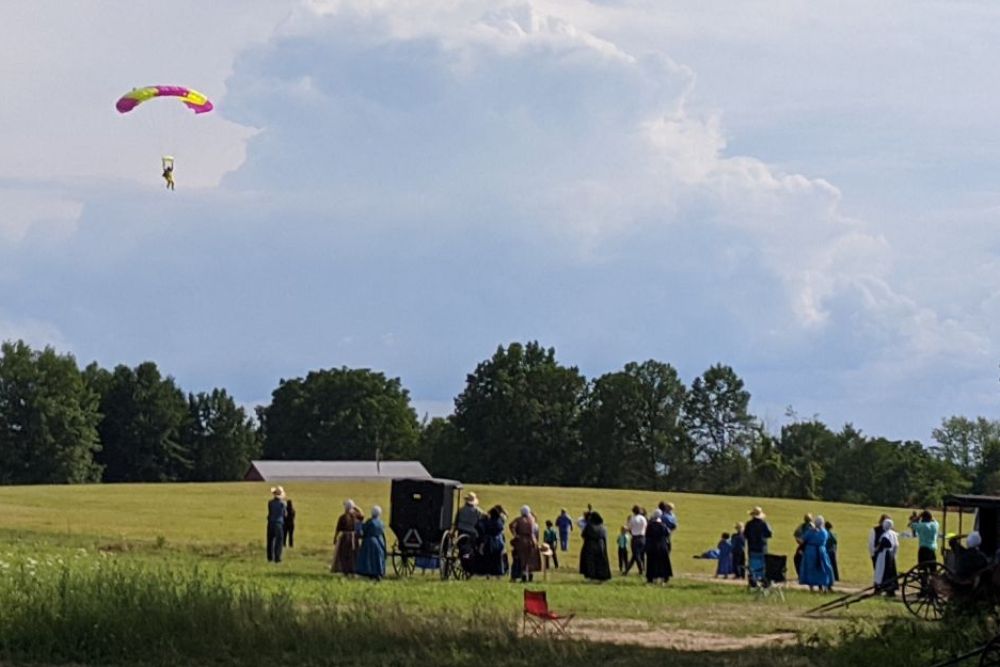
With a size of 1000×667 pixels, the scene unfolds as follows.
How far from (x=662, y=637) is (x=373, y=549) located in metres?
10.8

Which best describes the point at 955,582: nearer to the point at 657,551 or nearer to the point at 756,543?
the point at 756,543

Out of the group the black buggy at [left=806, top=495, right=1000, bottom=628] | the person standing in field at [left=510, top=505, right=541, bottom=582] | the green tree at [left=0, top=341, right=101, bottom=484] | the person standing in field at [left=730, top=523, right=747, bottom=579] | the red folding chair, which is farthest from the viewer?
the green tree at [left=0, top=341, right=101, bottom=484]

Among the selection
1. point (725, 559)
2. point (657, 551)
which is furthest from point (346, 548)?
point (725, 559)

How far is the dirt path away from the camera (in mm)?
18297

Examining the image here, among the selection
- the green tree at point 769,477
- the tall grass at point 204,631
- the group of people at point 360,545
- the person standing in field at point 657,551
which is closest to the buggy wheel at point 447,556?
the group of people at point 360,545

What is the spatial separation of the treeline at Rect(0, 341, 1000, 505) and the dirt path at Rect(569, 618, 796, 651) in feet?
299

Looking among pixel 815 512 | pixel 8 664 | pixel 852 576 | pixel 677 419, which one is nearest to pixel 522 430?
pixel 677 419

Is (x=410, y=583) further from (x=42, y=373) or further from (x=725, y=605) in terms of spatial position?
(x=42, y=373)

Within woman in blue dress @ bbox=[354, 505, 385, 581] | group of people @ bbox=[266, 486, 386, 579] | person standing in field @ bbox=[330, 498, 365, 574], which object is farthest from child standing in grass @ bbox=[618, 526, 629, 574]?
woman in blue dress @ bbox=[354, 505, 385, 581]

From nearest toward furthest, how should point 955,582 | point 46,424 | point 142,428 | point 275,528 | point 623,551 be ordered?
1. point 955,582
2. point 275,528
3. point 623,551
4. point 46,424
5. point 142,428

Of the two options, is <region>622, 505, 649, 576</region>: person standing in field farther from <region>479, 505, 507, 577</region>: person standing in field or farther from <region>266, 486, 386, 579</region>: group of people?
<region>266, 486, 386, 579</region>: group of people

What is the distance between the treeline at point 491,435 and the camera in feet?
385

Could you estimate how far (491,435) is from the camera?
391ft

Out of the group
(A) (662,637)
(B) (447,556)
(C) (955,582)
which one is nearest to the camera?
(A) (662,637)
